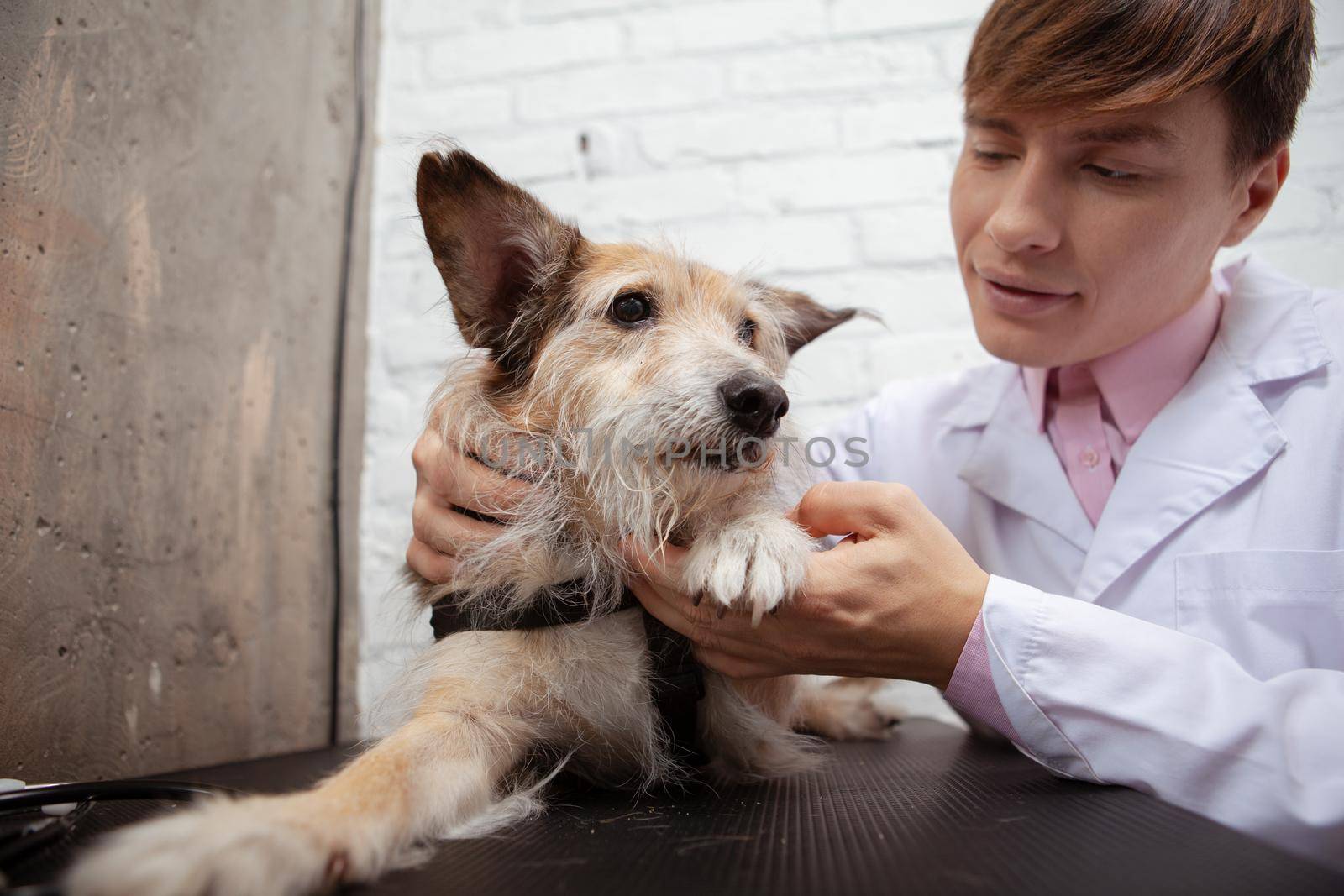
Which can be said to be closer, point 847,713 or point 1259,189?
point 1259,189

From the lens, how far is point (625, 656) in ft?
3.67

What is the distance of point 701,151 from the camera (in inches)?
86.7

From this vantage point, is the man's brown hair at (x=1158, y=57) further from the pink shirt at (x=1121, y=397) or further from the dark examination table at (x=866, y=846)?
the dark examination table at (x=866, y=846)

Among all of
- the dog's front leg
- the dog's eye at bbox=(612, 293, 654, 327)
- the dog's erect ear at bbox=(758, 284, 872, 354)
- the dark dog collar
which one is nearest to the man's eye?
the dog's erect ear at bbox=(758, 284, 872, 354)

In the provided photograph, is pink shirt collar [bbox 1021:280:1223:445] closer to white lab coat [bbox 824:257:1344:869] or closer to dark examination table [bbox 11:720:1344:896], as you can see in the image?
white lab coat [bbox 824:257:1344:869]

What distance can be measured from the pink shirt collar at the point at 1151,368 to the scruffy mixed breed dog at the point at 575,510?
28.3 inches

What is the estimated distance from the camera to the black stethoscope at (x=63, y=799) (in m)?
0.85

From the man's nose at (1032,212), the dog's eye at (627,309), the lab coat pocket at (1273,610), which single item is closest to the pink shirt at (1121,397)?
the lab coat pocket at (1273,610)

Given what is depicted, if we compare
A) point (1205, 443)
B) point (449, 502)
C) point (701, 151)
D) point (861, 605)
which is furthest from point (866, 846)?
point (701, 151)

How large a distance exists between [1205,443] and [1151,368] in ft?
0.67

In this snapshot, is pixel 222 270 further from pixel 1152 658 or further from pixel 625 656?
pixel 1152 658

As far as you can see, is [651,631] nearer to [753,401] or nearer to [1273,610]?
[753,401]

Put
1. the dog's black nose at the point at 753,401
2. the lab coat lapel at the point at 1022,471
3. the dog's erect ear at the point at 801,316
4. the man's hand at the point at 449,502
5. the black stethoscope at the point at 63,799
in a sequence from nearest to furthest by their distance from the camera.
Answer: the black stethoscope at the point at 63,799 → the dog's black nose at the point at 753,401 → the man's hand at the point at 449,502 → the lab coat lapel at the point at 1022,471 → the dog's erect ear at the point at 801,316

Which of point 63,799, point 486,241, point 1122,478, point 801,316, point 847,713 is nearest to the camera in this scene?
point 63,799
